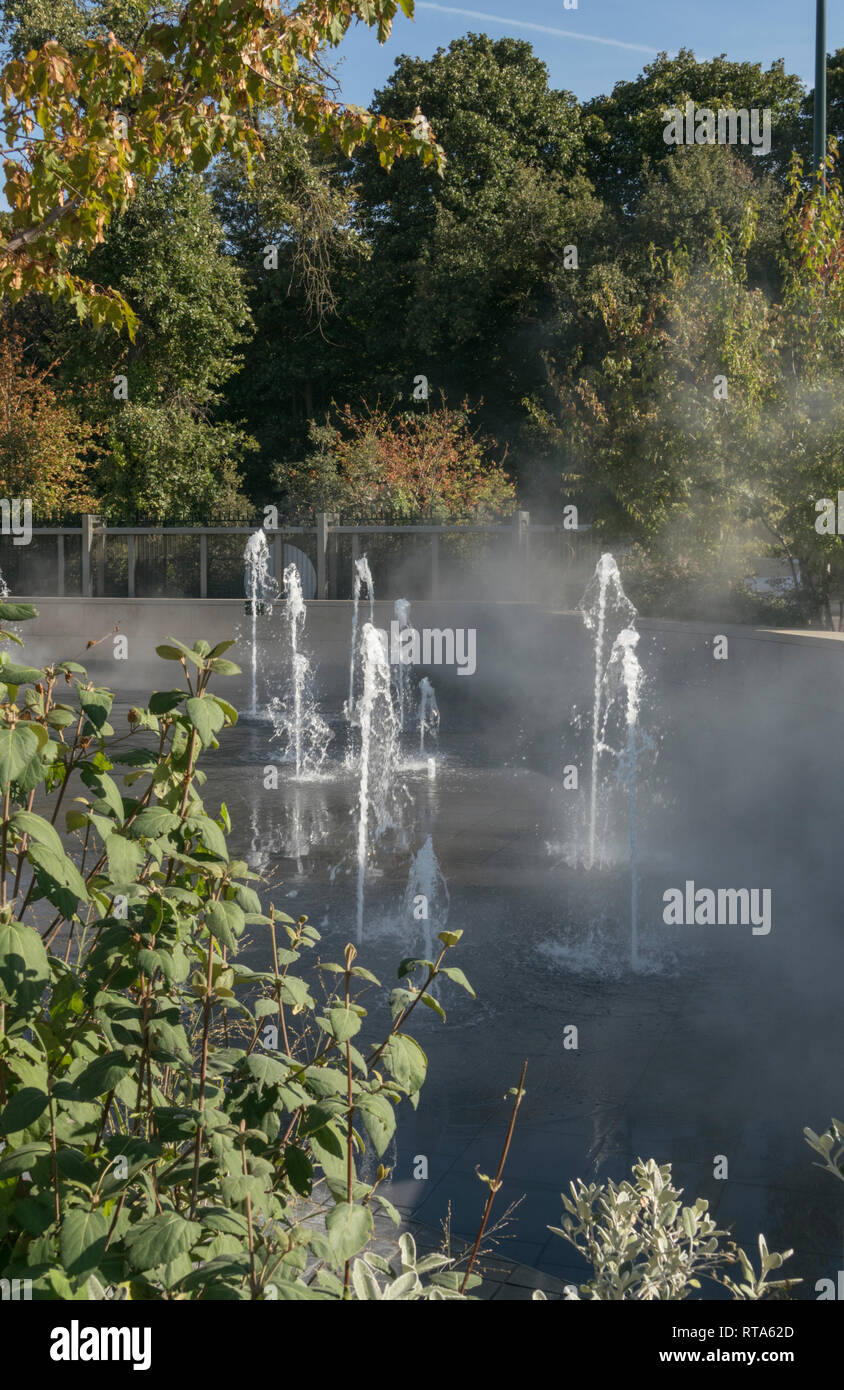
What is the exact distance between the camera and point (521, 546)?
23.8 m

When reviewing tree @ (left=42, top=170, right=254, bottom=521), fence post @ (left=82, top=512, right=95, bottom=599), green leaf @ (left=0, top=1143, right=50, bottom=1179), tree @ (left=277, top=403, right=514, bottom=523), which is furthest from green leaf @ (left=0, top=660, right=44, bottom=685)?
fence post @ (left=82, top=512, right=95, bottom=599)

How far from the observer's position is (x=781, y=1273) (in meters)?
3.97

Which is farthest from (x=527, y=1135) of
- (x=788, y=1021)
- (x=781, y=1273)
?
(x=788, y=1021)

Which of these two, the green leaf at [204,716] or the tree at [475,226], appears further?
the tree at [475,226]

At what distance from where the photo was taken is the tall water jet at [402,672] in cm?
1823

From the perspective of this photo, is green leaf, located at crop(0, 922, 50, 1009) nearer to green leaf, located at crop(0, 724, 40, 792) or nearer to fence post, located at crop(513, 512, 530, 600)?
green leaf, located at crop(0, 724, 40, 792)

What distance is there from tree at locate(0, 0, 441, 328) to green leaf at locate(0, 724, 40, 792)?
4685mm

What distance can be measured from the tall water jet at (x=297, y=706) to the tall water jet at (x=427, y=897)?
4313 millimetres

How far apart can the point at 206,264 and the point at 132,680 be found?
488 inches

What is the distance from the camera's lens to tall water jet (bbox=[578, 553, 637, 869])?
15984 millimetres

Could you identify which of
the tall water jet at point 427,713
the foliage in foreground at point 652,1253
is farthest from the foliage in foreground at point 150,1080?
the tall water jet at point 427,713

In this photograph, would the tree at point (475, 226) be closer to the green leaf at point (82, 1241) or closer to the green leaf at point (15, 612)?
the green leaf at point (15, 612)

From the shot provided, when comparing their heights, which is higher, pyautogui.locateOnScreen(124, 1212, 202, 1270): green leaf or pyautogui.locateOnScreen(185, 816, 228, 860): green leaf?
pyautogui.locateOnScreen(185, 816, 228, 860): green leaf
